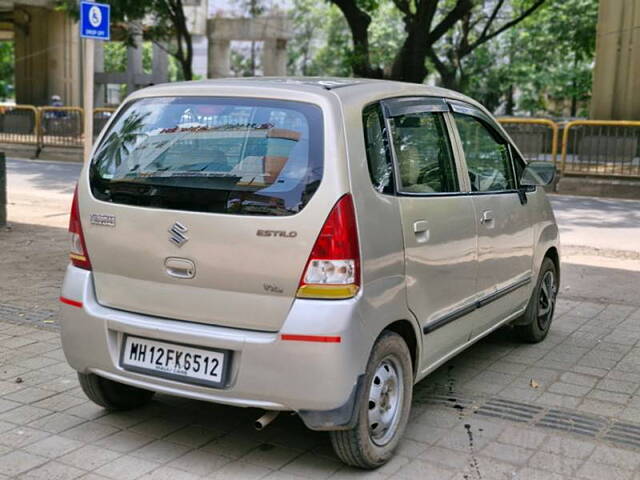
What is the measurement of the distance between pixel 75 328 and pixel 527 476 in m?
2.16

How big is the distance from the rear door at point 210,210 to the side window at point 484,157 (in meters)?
1.49

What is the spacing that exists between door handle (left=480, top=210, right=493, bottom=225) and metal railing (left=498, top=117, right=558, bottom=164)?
1145 cm

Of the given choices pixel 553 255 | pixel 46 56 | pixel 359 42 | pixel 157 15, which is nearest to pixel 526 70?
pixel 46 56

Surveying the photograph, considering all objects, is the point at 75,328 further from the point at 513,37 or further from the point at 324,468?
the point at 513,37

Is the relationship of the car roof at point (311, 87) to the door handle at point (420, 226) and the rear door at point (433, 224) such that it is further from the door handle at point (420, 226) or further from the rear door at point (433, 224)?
the door handle at point (420, 226)

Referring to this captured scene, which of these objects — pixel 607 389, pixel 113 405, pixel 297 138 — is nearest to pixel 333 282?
pixel 297 138

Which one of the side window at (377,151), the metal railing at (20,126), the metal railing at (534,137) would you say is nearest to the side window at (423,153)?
the side window at (377,151)

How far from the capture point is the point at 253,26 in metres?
36.7

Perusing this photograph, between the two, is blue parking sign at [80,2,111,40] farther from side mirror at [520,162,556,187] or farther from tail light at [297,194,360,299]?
tail light at [297,194,360,299]

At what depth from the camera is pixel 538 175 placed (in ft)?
17.2

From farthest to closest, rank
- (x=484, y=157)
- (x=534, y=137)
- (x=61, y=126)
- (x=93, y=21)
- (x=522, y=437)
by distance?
(x=61, y=126), (x=534, y=137), (x=93, y=21), (x=484, y=157), (x=522, y=437)

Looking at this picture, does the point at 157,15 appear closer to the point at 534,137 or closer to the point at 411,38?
the point at 411,38

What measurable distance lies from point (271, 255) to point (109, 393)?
1.39 m

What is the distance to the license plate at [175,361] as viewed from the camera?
138 inches
